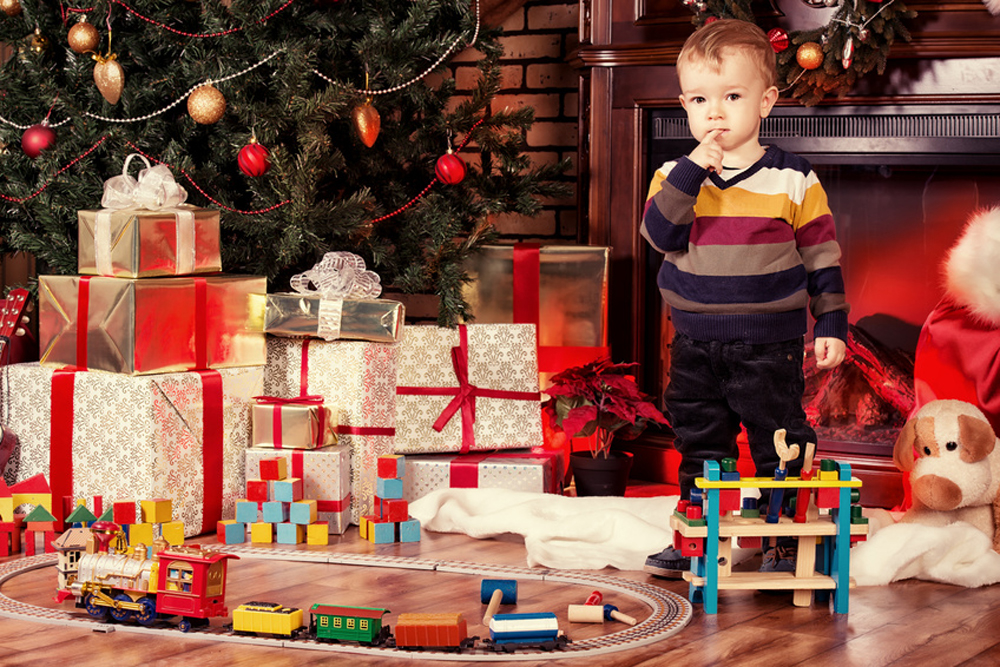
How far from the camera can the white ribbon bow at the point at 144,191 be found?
9.20 ft

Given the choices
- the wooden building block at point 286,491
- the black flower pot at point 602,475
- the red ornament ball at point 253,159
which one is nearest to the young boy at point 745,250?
the black flower pot at point 602,475

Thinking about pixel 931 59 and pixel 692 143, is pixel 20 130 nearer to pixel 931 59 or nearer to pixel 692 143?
pixel 692 143

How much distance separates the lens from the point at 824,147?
321cm

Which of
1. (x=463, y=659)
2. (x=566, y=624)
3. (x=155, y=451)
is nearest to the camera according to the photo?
(x=463, y=659)

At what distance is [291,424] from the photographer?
280 centimetres

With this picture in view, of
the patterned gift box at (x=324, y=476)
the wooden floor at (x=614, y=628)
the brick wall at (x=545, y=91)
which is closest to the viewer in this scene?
the wooden floor at (x=614, y=628)

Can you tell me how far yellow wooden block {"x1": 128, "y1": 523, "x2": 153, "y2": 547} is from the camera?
7.30 feet

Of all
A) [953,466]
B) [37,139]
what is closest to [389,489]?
[953,466]

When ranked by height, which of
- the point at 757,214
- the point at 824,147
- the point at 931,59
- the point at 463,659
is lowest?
the point at 463,659

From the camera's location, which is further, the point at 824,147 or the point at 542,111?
the point at 542,111

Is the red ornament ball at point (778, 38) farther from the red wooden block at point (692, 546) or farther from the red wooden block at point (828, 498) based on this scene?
the red wooden block at point (692, 546)

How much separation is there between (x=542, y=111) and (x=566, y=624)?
2.26 m

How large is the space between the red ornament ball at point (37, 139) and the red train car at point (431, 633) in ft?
6.25

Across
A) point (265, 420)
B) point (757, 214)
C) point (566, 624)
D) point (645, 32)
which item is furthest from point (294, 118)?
point (566, 624)
